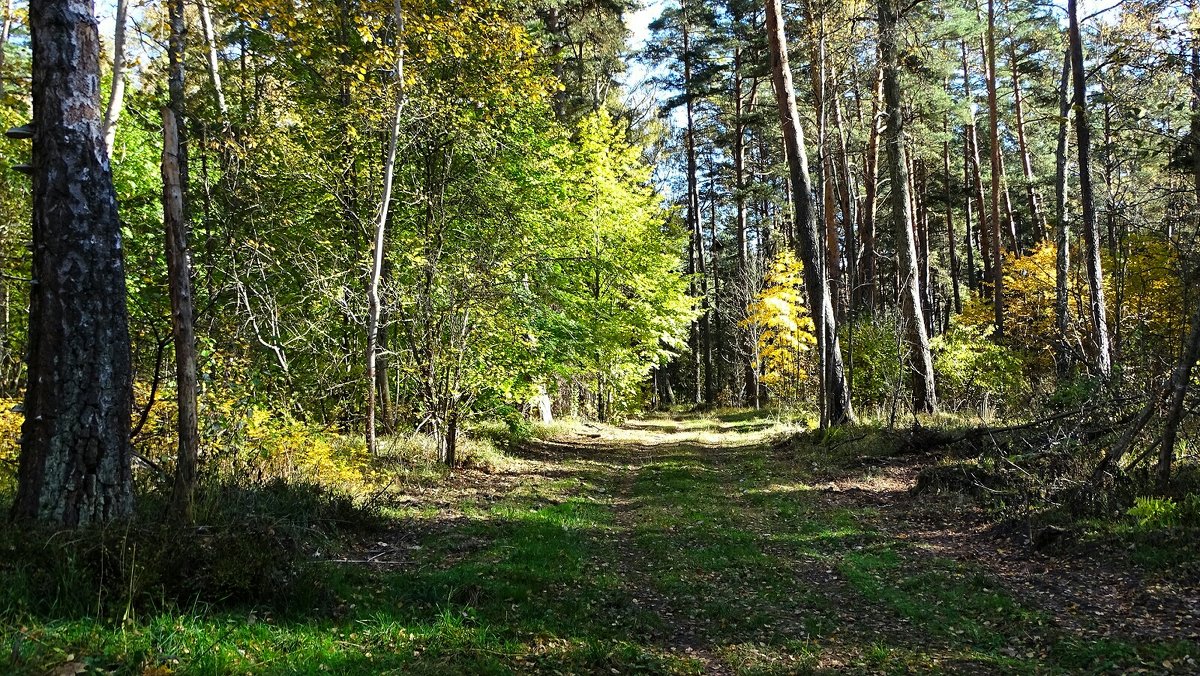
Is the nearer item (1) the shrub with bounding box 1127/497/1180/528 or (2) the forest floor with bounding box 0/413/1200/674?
(2) the forest floor with bounding box 0/413/1200/674

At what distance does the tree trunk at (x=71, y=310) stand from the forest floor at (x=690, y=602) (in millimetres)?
1290

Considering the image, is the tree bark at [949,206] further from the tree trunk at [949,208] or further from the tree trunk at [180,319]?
the tree trunk at [180,319]

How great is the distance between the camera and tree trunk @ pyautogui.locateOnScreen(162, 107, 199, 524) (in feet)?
17.0

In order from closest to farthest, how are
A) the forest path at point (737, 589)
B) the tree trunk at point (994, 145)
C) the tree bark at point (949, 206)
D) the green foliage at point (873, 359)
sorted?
the forest path at point (737, 589) < the green foliage at point (873, 359) < the tree trunk at point (994, 145) < the tree bark at point (949, 206)

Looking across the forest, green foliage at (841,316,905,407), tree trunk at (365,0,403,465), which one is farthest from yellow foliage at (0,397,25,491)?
green foliage at (841,316,905,407)

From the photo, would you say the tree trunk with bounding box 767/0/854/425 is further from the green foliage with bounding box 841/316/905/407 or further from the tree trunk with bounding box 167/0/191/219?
the tree trunk with bounding box 167/0/191/219

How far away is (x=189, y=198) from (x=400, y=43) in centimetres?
405

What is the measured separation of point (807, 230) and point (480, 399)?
26.2ft

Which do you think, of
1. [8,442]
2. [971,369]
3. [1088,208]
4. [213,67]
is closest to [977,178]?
[971,369]

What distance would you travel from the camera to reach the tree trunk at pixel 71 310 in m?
4.44

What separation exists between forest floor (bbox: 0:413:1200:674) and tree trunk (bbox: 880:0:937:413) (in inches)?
253

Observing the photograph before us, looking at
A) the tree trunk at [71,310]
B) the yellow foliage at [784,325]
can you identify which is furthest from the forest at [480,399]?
the yellow foliage at [784,325]

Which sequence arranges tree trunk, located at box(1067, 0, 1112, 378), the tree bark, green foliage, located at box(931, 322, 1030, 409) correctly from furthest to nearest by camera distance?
the tree bark < green foliage, located at box(931, 322, 1030, 409) < tree trunk, located at box(1067, 0, 1112, 378)

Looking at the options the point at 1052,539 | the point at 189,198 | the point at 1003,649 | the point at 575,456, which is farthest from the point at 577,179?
the point at 1003,649
